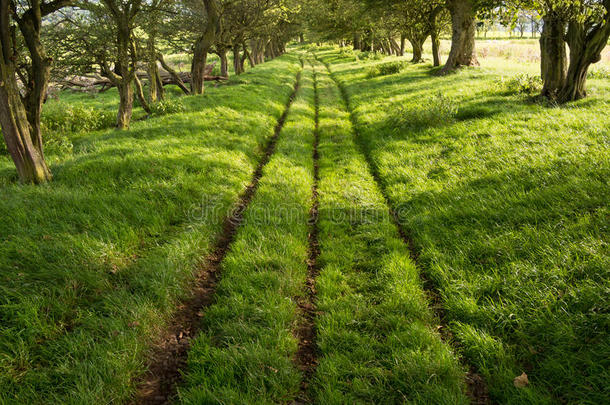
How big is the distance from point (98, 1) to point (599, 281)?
18.0m

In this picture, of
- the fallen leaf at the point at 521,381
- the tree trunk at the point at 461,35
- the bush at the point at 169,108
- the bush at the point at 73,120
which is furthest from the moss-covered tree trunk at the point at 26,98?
the tree trunk at the point at 461,35

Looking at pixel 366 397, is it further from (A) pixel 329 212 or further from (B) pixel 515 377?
(A) pixel 329 212

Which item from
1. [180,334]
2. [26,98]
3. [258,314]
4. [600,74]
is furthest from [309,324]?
[600,74]

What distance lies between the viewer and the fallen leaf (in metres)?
2.84

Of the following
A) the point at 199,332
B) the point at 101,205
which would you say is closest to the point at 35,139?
the point at 101,205

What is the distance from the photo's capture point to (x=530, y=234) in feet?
14.7

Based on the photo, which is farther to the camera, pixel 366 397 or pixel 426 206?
pixel 426 206

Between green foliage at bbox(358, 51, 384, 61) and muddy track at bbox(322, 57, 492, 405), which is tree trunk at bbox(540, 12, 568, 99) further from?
green foliage at bbox(358, 51, 384, 61)

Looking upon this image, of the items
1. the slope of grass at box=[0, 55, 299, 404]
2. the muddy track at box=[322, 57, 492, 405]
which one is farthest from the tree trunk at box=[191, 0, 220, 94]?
the muddy track at box=[322, 57, 492, 405]

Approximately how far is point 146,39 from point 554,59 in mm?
19877

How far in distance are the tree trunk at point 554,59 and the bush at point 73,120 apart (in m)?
19.2

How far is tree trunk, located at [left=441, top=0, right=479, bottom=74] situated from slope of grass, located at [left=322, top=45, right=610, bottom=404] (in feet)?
38.4

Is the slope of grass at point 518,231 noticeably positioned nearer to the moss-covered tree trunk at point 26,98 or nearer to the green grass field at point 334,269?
the green grass field at point 334,269

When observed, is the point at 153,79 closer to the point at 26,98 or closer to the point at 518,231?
the point at 26,98
